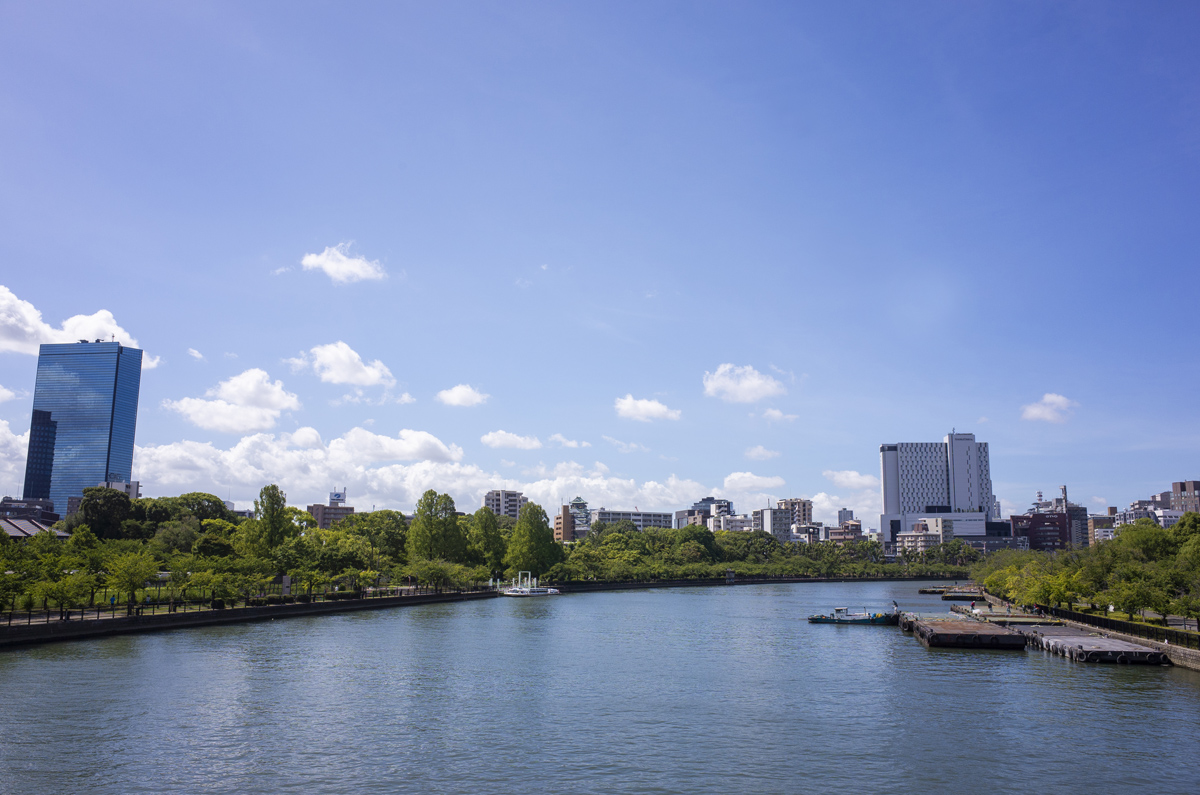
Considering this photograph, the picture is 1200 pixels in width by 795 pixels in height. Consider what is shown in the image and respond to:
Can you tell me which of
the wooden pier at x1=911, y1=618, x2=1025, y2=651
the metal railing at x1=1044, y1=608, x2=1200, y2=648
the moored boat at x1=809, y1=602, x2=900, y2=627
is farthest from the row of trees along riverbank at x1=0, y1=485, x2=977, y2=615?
the metal railing at x1=1044, y1=608, x2=1200, y2=648

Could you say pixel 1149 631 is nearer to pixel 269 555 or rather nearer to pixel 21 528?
pixel 269 555

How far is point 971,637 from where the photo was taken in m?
63.2

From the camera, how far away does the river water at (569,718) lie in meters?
27.3

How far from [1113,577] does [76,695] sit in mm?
71150

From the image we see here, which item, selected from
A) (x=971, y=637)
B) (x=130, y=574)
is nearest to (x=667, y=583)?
(x=971, y=637)

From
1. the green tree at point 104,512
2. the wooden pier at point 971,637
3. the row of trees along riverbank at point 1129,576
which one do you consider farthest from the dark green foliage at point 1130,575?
the green tree at point 104,512

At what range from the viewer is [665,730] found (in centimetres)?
3391

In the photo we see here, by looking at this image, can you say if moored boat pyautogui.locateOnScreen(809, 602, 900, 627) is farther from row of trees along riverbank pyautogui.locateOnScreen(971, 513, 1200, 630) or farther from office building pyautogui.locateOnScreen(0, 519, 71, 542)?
office building pyautogui.locateOnScreen(0, 519, 71, 542)

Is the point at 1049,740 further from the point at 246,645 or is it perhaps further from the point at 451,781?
the point at 246,645

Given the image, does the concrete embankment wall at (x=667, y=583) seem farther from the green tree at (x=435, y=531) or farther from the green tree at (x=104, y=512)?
the green tree at (x=104, y=512)

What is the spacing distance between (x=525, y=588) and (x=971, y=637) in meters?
71.5

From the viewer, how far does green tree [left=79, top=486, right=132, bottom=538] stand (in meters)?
115

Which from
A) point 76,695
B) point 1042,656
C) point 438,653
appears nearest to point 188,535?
point 438,653

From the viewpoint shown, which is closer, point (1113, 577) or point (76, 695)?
point (76, 695)
